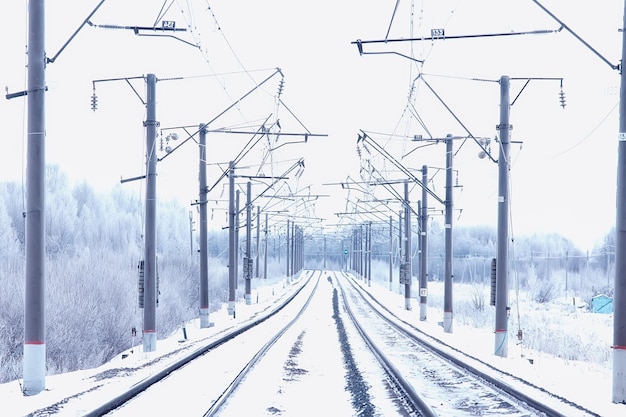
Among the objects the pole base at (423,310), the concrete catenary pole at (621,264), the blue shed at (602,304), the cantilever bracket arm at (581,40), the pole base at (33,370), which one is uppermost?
the cantilever bracket arm at (581,40)

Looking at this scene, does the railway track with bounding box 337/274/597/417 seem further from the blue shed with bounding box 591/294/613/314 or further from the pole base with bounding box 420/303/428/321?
the blue shed with bounding box 591/294/613/314

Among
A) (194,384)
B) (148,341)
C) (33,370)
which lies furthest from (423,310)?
(33,370)

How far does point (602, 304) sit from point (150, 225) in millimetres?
39913

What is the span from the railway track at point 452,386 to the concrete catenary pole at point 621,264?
0.83 meters

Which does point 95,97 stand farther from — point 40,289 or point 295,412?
point 295,412

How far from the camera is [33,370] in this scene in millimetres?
12242

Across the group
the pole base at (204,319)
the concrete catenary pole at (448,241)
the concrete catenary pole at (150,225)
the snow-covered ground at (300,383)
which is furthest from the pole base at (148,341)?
the concrete catenary pole at (448,241)

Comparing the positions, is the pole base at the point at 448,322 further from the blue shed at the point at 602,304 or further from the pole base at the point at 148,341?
the blue shed at the point at 602,304

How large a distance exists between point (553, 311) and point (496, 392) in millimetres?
44916

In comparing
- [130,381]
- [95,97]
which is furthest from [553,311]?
[130,381]

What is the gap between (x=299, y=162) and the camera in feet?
93.8

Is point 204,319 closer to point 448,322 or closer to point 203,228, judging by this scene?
point 203,228

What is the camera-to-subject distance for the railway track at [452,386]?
10758 mm

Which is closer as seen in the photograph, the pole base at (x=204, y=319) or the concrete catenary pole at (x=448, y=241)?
the concrete catenary pole at (x=448, y=241)
